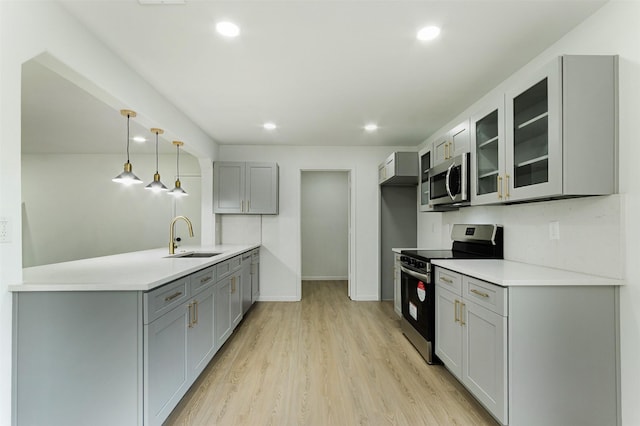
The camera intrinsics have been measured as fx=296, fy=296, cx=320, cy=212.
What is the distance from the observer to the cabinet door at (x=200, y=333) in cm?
209

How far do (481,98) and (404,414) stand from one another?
9.46ft

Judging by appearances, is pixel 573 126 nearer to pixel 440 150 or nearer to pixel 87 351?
pixel 440 150

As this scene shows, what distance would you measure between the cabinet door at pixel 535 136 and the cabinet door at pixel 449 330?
2.87 ft

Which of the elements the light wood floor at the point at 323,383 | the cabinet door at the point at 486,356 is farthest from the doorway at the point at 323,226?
the cabinet door at the point at 486,356

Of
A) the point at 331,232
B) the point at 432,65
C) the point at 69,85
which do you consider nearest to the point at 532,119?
the point at 432,65

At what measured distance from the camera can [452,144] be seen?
2879 mm

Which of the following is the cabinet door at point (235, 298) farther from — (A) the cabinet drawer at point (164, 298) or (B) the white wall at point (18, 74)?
(B) the white wall at point (18, 74)

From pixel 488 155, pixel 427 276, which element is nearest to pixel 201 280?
pixel 427 276

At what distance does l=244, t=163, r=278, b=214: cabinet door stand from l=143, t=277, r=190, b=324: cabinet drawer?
242 cm

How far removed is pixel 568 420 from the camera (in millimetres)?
1593

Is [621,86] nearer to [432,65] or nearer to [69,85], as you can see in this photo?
[432,65]

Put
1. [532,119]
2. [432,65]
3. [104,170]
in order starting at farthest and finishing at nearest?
[104,170] → [432,65] → [532,119]

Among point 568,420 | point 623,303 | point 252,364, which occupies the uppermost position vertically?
point 623,303

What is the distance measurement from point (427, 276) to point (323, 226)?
4132 mm
